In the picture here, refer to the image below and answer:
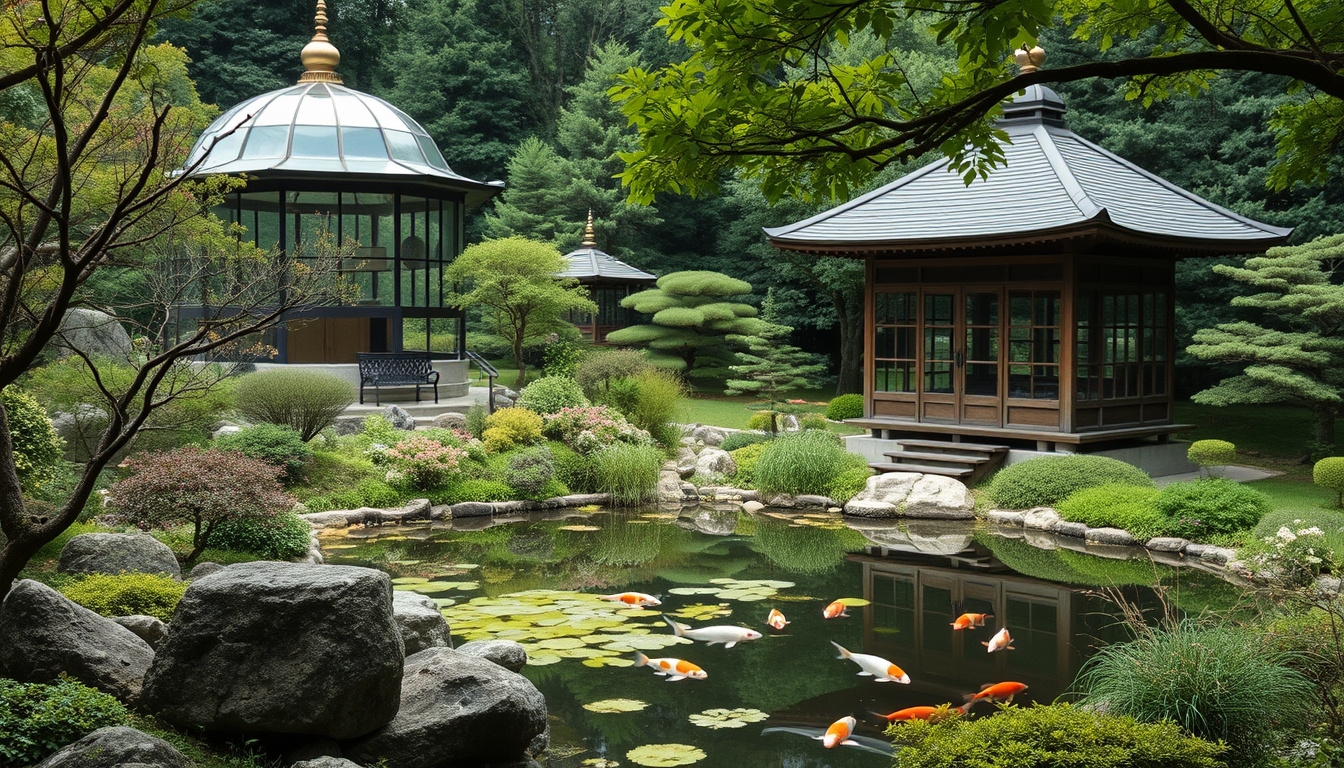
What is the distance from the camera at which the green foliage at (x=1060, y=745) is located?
423 cm

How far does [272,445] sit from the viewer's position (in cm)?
1184

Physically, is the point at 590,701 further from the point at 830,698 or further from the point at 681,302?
the point at 681,302

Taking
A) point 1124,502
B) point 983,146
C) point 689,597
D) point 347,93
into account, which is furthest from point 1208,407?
point 983,146

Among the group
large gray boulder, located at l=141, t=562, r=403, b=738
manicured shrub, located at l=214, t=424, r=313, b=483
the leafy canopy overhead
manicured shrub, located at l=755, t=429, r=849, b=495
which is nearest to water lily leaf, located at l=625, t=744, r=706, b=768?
large gray boulder, located at l=141, t=562, r=403, b=738

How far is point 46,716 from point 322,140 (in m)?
16.7

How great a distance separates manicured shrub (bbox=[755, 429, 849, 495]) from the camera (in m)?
13.8

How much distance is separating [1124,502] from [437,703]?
891 cm

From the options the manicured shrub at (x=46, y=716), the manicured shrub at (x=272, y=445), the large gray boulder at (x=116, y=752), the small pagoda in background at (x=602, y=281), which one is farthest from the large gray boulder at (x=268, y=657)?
the small pagoda in background at (x=602, y=281)

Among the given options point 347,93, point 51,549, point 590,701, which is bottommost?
point 590,701

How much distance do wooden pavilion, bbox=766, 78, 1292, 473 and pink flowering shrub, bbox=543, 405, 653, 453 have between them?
3.39 m

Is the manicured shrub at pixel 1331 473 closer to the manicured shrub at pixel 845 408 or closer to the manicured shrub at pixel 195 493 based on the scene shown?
the manicured shrub at pixel 845 408

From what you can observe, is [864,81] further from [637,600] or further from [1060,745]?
[637,600]

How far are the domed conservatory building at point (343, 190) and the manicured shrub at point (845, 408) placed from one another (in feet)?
21.8

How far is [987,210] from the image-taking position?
14266 mm
